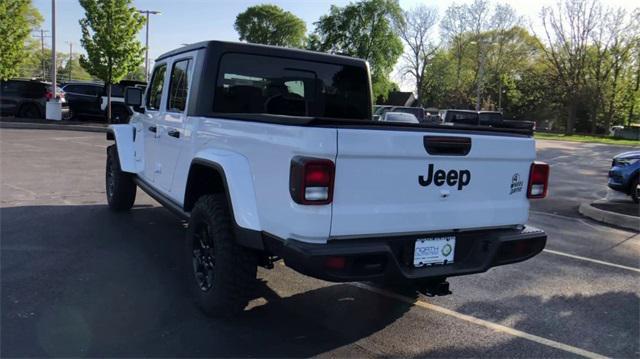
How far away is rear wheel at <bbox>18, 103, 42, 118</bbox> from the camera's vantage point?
79.0ft

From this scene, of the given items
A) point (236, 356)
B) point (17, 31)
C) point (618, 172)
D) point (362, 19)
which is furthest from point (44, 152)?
point (362, 19)

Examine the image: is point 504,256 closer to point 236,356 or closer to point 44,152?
point 236,356

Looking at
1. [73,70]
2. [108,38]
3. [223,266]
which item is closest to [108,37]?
[108,38]

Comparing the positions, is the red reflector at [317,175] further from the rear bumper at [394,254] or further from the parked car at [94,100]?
the parked car at [94,100]

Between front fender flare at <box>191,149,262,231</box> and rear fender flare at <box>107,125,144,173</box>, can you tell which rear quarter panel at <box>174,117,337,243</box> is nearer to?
front fender flare at <box>191,149,262,231</box>

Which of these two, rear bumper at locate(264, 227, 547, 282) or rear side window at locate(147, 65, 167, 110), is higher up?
rear side window at locate(147, 65, 167, 110)

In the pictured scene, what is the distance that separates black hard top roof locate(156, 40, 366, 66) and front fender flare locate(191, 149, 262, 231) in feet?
4.03

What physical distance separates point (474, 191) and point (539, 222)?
542 centimetres

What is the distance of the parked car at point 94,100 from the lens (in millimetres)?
23781

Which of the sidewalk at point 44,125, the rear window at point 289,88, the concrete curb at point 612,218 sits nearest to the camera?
the rear window at point 289,88

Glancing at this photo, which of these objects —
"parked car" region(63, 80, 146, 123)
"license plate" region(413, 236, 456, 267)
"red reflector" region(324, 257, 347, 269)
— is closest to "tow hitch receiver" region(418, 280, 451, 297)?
"license plate" region(413, 236, 456, 267)

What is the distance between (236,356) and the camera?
3.48 metres

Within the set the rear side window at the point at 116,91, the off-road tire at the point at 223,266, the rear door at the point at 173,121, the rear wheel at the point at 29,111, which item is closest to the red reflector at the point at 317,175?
the off-road tire at the point at 223,266

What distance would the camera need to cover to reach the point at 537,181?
4152mm
